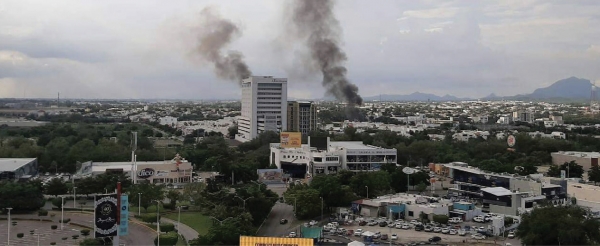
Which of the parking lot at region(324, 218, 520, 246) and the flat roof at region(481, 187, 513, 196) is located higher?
the flat roof at region(481, 187, 513, 196)

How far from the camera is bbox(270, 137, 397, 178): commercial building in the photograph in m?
39.9

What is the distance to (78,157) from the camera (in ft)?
129

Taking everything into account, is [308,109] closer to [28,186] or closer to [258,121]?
[258,121]

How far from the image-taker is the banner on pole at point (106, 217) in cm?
1545

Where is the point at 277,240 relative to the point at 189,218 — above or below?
above

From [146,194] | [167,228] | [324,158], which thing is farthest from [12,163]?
[324,158]

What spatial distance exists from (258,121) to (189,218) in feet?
117

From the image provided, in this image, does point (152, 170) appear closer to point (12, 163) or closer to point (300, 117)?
point (12, 163)

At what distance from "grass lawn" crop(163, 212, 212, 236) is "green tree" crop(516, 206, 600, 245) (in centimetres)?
1245

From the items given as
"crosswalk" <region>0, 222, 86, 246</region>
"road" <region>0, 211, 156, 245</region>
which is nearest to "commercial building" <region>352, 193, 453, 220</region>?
"road" <region>0, 211, 156, 245</region>

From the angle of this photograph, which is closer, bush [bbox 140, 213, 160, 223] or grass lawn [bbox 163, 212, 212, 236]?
grass lawn [bbox 163, 212, 212, 236]

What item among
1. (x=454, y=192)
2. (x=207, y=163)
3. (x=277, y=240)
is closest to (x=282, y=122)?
(x=207, y=163)

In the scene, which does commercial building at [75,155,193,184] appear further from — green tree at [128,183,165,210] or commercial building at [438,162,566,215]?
commercial building at [438,162,566,215]

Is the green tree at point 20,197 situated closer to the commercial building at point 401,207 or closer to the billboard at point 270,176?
the commercial building at point 401,207
